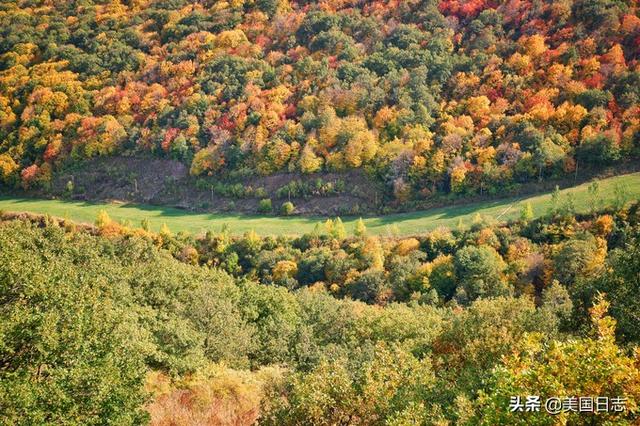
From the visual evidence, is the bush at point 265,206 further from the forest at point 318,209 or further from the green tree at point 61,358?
the green tree at point 61,358

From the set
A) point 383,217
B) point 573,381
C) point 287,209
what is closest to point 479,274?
point 383,217

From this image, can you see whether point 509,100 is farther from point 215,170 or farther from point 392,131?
point 215,170

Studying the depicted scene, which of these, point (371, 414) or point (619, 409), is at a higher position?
point (619, 409)

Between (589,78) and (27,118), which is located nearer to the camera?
(589,78)

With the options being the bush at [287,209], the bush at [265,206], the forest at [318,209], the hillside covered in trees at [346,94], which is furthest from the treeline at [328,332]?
the hillside covered in trees at [346,94]

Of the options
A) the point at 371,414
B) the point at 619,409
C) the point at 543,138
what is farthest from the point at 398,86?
the point at 619,409

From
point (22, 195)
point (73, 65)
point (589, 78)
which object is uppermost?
point (73, 65)

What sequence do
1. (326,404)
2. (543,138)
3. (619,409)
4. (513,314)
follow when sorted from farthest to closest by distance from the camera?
1. (543,138)
2. (513,314)
3. (326,404)
4. (619,409)

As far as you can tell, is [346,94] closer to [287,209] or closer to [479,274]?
[287,209]
